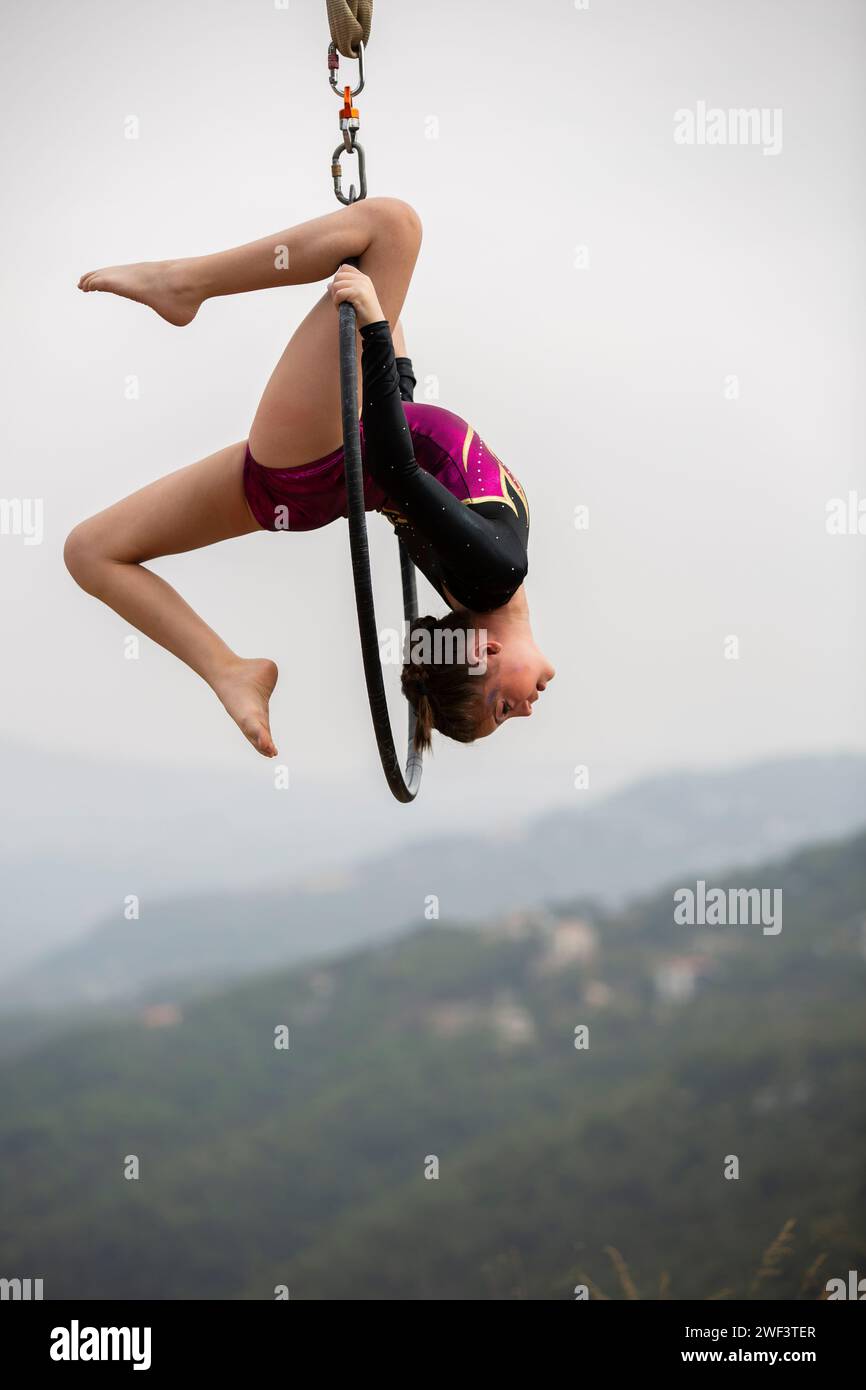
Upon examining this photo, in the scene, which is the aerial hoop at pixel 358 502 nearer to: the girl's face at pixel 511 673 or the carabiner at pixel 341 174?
the carabiner at pixel 341 174

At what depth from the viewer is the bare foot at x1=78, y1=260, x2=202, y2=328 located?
2.82 meters

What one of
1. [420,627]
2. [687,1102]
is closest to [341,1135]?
[687,1102]

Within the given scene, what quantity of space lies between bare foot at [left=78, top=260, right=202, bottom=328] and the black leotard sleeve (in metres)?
0.53

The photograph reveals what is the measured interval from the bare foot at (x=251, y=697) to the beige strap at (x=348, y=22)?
1330 millimetres

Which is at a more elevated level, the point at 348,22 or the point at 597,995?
the point at 348,22

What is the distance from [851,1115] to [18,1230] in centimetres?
1009

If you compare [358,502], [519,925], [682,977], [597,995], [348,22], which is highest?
[348,22]

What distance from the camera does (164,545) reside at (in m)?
3.06

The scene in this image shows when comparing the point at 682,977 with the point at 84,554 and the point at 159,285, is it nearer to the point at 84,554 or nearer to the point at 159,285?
the point at 84,554

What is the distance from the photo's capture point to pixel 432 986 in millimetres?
18938

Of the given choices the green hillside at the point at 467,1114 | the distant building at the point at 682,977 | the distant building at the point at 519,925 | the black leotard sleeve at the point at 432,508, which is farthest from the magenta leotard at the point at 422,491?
the distant building at the point at 519,925

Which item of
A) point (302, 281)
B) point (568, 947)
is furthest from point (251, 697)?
point (568, 947)

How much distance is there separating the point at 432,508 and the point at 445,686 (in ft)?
1.76
